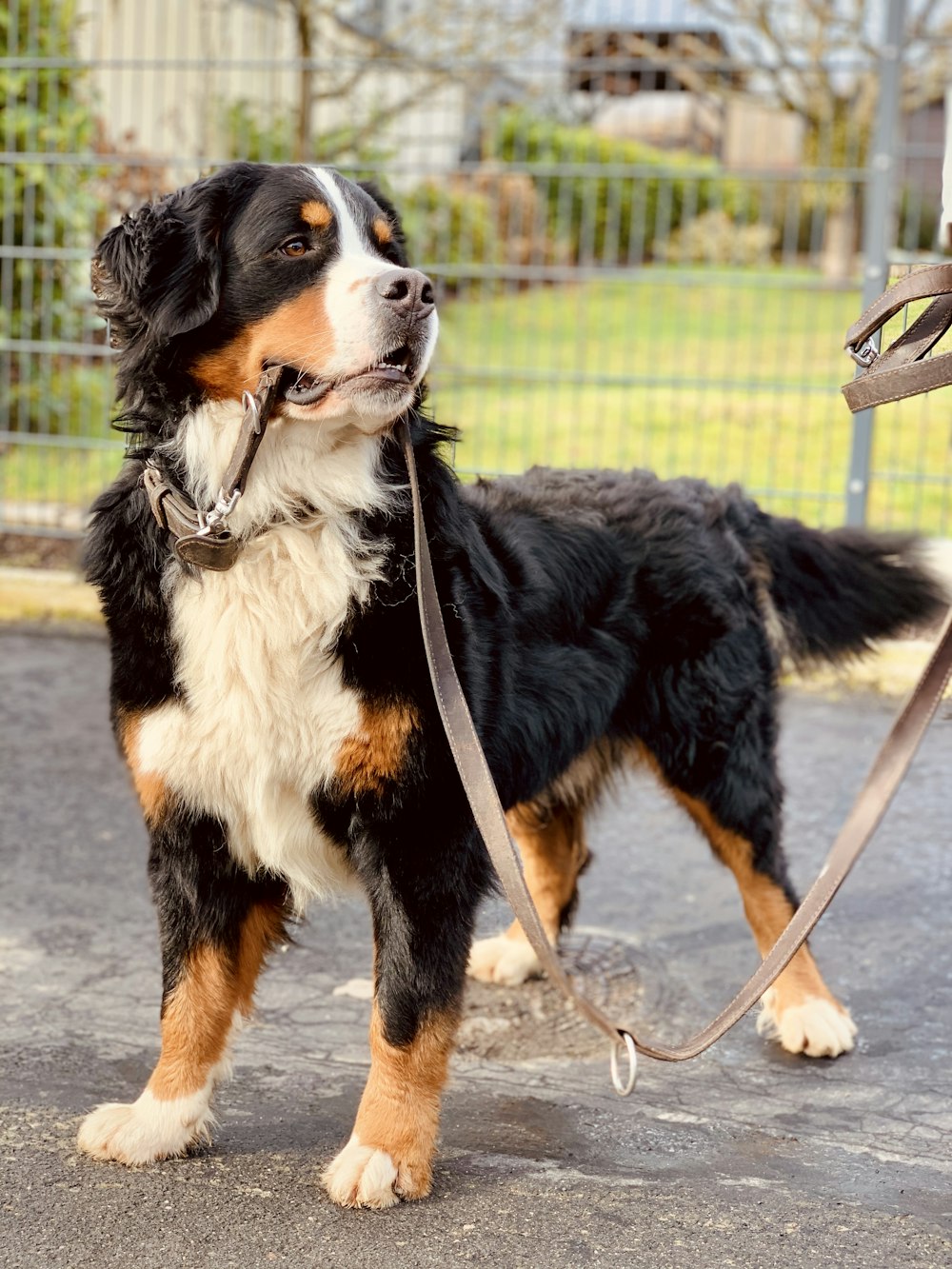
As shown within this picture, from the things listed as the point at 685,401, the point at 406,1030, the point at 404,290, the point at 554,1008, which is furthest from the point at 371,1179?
the point at 685,401

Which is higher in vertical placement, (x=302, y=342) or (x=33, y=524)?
(x=302, y=342)

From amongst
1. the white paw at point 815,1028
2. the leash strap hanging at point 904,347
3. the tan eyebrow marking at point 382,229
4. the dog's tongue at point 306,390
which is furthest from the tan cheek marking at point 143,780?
the white paw at point 815,1028

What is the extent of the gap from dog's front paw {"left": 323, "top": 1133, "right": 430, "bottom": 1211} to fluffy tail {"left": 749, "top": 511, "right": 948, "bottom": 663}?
1.86 m

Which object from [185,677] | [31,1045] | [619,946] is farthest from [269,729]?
[619,946]

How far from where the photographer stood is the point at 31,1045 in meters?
3.38

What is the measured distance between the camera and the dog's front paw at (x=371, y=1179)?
8.92 ft

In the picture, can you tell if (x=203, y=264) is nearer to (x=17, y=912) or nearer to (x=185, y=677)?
(x=185, y=677)

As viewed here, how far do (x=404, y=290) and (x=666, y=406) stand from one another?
5755 millimetres

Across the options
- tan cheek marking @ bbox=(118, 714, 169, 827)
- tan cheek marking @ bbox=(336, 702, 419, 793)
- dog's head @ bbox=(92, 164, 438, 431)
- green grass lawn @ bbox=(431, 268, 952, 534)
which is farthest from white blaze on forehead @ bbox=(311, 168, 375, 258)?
green grass lawn @ bbox=(431, 268, 952, 534)

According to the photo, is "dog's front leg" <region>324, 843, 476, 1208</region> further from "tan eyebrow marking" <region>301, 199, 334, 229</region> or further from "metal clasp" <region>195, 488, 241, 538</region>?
"tan eyebrow marking" <region>301, 199, 334, 229</region>

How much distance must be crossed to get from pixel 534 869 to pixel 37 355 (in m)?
5.27

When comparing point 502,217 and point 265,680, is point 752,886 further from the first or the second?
point 502,217

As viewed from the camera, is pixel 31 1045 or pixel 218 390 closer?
pixel 218 390

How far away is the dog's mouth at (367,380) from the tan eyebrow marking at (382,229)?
13.8 inches
